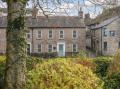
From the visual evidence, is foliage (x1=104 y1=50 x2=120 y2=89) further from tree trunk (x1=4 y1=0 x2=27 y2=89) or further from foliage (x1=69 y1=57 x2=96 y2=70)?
tree trunk (x1=4 y1=0 x2=27 y2=89)

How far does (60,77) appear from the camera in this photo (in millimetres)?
9555

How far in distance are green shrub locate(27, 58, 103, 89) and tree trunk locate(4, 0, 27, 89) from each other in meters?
1.52

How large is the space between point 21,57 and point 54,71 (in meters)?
2.17

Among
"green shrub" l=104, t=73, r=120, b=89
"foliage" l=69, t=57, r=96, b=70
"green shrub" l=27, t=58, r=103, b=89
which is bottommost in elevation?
"green shrub" l=104, t=73, r=120, b=89

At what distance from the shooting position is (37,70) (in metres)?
9.80

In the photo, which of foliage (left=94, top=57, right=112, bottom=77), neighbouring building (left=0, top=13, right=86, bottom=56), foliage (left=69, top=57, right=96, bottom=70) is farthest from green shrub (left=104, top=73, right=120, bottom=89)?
neighbouring building (left=0, top=13, right=86, bottom=56)

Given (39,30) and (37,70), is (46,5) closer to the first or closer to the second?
(37,70)

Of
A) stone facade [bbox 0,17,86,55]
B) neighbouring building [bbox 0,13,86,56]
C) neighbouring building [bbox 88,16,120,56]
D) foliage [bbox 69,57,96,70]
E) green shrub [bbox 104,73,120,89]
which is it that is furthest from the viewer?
neighbouring building [bbox 88,16,120,56]

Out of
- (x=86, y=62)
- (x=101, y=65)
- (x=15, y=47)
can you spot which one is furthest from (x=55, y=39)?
(x=15, y=47)

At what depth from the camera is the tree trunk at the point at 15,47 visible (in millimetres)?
11469

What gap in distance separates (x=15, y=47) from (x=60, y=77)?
244 centimetres

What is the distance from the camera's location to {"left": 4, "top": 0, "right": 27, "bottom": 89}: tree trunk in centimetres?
1147

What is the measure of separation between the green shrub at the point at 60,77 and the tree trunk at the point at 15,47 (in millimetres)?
1518

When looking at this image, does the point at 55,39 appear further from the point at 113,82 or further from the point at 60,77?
the point at 60,77
